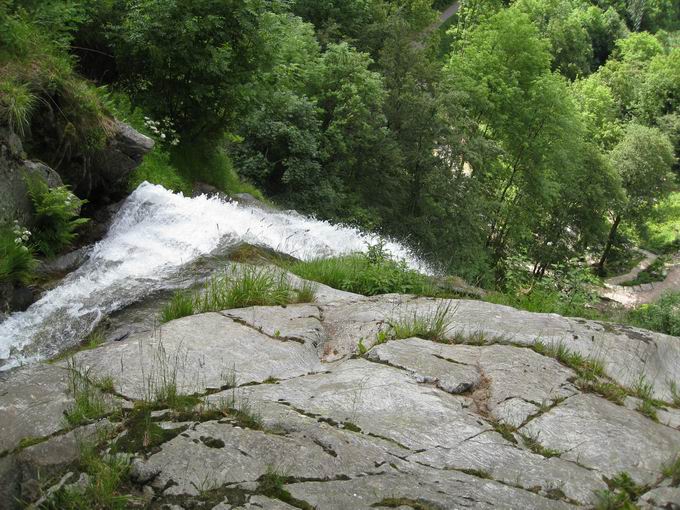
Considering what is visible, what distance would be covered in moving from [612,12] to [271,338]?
227 ft

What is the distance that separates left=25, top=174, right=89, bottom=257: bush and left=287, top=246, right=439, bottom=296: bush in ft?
9.64

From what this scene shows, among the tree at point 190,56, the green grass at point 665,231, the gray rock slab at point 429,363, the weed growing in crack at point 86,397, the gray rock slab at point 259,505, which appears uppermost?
the tree at point 190,56

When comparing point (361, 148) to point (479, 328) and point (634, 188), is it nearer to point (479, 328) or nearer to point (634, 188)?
point (479, 328)

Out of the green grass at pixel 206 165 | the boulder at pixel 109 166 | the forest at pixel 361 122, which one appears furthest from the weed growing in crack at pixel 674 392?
the green grass at pixel 206 165

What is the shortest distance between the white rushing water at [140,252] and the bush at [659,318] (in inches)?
133

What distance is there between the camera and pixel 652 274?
39.2m

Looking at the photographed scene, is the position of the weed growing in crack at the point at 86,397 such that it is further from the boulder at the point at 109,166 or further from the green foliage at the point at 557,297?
the boulder at the point at 109,166

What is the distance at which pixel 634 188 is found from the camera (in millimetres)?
37531

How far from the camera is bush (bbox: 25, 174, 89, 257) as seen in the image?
330 inches

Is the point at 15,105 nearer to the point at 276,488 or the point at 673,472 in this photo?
the point at 276,488

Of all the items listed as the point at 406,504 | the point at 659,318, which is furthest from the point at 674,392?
the point at 659,318

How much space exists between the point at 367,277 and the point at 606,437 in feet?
12.8

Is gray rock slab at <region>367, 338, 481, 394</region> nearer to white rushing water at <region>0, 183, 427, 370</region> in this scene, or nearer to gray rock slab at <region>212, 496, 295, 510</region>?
gray rock slab at <region>212, 496, 295, 510</region>

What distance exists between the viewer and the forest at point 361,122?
1036cm
